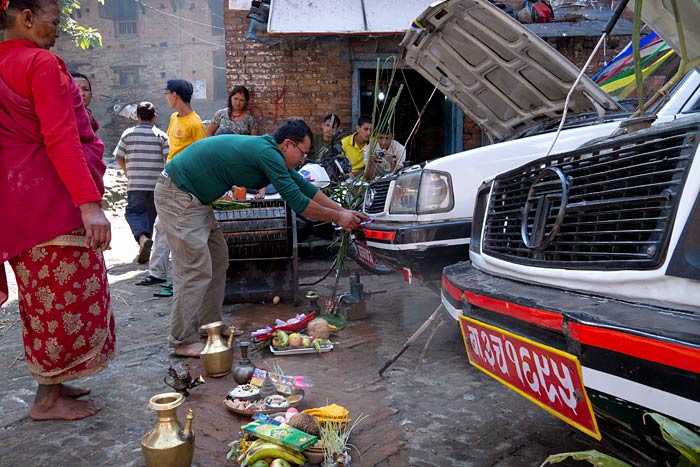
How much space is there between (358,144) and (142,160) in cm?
254

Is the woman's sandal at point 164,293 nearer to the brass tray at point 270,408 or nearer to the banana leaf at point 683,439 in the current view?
the brass tray at point 270,408

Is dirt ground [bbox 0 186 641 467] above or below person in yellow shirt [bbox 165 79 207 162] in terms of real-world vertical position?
below

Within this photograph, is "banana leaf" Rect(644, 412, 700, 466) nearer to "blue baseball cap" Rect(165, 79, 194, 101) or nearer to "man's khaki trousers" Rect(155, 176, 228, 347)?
"man's khaki trousers" Rect(155, 176, 228, 347)

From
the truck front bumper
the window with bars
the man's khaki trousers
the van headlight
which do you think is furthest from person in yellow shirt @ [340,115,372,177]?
the window with bars

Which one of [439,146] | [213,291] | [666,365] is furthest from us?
[439,146]

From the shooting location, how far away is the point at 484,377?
3035 mm

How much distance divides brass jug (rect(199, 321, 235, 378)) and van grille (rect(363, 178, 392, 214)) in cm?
149

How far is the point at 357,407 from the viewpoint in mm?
2699

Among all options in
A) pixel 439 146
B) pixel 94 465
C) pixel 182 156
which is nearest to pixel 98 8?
pixel 439 146

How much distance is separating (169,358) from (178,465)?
65.7 inches

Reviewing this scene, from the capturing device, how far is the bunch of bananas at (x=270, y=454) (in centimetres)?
197

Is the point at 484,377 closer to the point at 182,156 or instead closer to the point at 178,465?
the point at 178,465

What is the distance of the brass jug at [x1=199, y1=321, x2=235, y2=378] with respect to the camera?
3.11 m

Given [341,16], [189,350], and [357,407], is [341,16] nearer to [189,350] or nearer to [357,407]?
[189,350]
